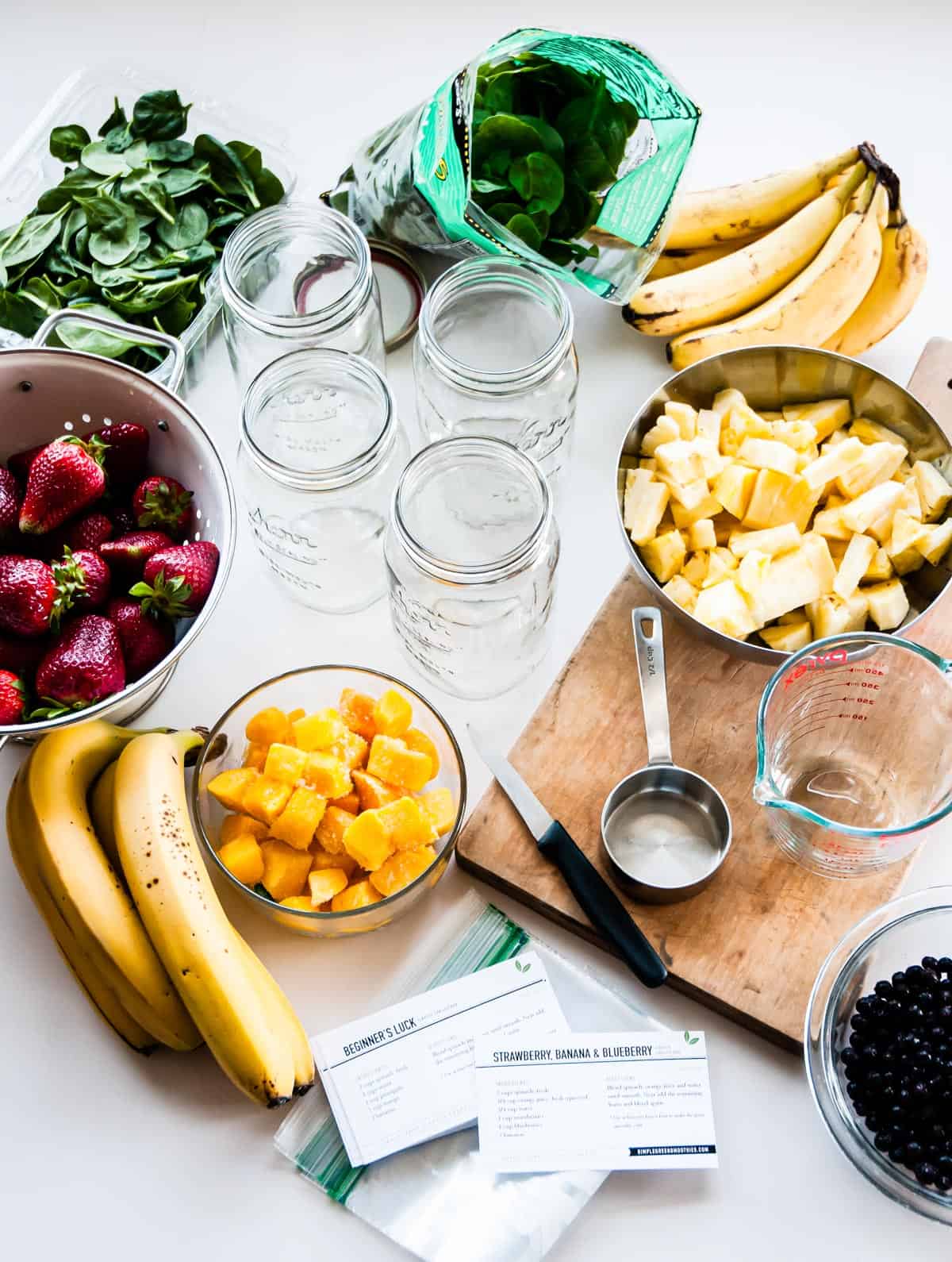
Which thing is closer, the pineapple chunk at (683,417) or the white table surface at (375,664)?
the white table surface at (375,664)

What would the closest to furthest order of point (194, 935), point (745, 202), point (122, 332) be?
point (194, 935) < point (122, 332) < point (745, 202)

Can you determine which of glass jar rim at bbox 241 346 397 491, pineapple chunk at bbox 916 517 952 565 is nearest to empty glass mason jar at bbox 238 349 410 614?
glass jar rim at bbox 241 346 397 491

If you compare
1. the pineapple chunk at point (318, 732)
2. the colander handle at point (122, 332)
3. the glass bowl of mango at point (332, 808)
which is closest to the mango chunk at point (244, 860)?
the glass bowl of mango at point (332, 808)

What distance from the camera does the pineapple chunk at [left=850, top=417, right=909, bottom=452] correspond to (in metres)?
1.36

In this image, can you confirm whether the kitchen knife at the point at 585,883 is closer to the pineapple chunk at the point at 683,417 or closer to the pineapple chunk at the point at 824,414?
the pineapple chunk at the point at 683,417

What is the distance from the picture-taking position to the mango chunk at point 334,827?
1.16 metres

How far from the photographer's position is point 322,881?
3.79 ft

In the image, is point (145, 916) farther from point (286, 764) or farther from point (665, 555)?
point (665, 555)

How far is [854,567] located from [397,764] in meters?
0.51

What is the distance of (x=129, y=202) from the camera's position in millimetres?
1462

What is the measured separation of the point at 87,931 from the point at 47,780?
147 mm

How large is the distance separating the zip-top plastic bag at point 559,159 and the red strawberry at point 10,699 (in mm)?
665

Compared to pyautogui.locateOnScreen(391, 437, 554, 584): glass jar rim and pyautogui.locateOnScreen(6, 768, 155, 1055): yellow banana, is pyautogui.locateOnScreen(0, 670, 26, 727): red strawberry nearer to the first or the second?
pyautogui.locateOnScreen(6, 768, 155, 1055): yellow banana

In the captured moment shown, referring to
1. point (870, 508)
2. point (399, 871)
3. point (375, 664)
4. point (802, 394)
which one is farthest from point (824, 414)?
point (399, 871)
